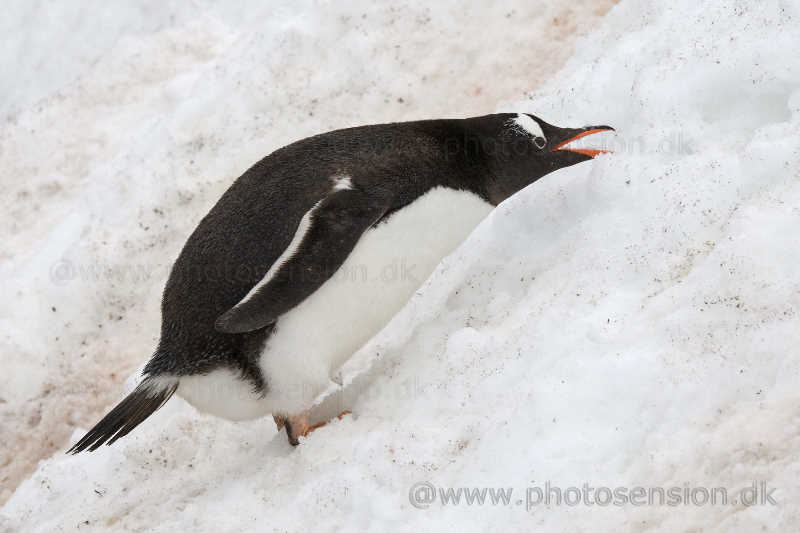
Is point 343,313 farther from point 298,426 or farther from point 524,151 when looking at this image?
point 524,151

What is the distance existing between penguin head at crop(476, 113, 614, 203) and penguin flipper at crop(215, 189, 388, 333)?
109 centimetres

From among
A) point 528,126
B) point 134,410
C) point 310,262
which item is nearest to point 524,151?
point 528,126

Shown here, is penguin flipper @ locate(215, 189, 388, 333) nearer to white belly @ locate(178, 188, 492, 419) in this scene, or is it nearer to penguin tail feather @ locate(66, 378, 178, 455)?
white belly @ locate(178, 188, 492, 419)

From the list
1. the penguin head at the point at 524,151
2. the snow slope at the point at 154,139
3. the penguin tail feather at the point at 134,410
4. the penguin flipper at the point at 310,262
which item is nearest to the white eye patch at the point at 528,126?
the penguin head at the point at 524,151

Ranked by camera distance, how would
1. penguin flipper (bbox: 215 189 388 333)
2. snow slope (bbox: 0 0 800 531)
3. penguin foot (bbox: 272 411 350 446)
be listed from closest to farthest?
1. snow slope (bbox: 0 0 800 531)
2. penguin flipper (bbox: 215 189 388 333)
3. penguin foot (bbox: 272 411 350 446)

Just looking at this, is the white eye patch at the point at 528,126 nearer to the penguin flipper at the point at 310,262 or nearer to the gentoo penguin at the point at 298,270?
the gentoo penguin at the point at 298,270

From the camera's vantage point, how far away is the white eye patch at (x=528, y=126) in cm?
502

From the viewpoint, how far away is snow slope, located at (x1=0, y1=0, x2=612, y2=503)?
6750 millimetres

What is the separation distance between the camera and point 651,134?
5.01 m

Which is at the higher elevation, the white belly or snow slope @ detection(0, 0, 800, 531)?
the white belly

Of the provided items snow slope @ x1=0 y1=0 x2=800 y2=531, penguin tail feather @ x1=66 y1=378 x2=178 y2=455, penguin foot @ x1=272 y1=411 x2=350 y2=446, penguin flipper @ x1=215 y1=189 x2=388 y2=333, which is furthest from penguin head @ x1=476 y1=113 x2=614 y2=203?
penguin tail feather @ x1=66 y1=378 x2=178 y2=455

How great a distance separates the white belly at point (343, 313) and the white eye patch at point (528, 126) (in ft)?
2.33

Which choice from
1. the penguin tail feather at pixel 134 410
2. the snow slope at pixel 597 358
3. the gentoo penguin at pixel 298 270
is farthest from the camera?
the penguin tail feather at pixel 134 410

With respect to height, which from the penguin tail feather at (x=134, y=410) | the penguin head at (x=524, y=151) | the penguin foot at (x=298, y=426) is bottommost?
the penguin foot at (x=298, y=426)
